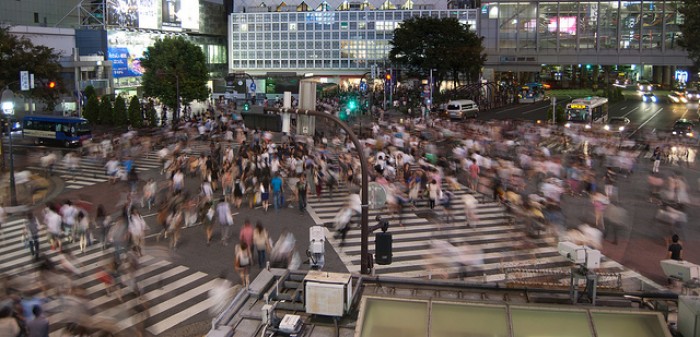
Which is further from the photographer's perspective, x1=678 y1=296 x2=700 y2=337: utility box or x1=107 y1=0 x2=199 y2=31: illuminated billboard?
x1=107 y1=0 x2=199 y2=31: illuminated billboard

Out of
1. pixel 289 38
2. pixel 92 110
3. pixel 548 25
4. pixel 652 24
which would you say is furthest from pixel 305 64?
pixel 92 110

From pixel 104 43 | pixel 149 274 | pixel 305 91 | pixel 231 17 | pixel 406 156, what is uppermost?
pixel 231 17

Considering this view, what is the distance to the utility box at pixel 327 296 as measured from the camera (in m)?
8.46

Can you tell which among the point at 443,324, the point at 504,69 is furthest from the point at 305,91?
the point at 504,69

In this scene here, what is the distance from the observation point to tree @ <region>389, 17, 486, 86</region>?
256 ft

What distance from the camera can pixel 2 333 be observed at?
11852 millimetres

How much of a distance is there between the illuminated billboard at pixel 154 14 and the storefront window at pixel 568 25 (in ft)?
173

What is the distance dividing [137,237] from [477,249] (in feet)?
31.4

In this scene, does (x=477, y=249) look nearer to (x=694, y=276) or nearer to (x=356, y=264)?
(x=356, y=264)

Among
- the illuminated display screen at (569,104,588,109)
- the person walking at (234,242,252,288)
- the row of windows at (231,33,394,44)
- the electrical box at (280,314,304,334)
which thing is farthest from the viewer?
the row of windows at (231,33,394,44)

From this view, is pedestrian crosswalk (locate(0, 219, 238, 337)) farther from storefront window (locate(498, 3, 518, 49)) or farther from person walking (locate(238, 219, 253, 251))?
storefront window (locate(498, 3, 518, 49))

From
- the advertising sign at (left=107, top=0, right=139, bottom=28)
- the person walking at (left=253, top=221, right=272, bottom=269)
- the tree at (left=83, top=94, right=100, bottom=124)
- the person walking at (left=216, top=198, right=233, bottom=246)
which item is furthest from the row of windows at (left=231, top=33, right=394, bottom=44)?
the person walking at (left=253, top=221, right=272, bottom=269)

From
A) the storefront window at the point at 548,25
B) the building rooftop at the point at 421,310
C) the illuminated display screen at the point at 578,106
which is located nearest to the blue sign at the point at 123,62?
the illuminated display screen at the point at 578,106

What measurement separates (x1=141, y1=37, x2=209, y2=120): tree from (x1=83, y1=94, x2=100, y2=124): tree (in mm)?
6076
